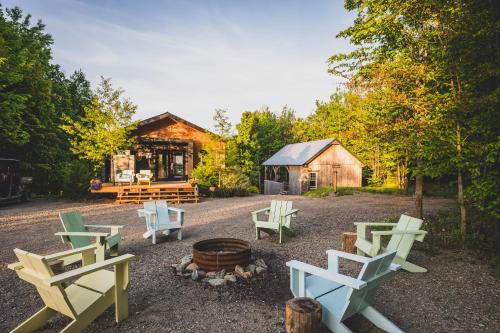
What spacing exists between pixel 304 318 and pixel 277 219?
4794 mm

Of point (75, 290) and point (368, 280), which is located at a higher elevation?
point (368, 280)

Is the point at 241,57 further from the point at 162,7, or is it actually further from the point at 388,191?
the point at 388,191

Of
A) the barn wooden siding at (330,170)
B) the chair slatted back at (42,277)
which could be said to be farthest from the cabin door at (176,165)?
the chair slatted back at (42,277)

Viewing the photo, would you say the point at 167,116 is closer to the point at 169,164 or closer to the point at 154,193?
the point at 169,164

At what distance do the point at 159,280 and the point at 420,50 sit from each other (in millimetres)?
8521

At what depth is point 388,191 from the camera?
19078 mm

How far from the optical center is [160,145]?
20.1m

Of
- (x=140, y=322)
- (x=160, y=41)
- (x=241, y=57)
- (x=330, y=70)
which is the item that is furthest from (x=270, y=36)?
(x=140, y=322)

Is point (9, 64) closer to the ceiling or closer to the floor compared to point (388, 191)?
closer to the ceiling

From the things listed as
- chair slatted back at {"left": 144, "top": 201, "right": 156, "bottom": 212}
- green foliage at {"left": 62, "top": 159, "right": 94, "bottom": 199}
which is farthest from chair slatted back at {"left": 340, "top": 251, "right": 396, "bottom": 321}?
green foliage at {"left": 62, "top": 159, "right": 94, "bottom": 199}

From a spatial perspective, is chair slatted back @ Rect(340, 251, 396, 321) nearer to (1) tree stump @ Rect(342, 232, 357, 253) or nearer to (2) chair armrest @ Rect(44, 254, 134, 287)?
(2) chair armrest @ Rect(44, 254, 134, 287)

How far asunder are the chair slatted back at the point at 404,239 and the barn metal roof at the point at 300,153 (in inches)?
649

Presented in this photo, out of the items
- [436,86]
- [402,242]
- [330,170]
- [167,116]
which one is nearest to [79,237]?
[402,242]

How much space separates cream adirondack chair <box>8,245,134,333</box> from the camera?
8.98ft
